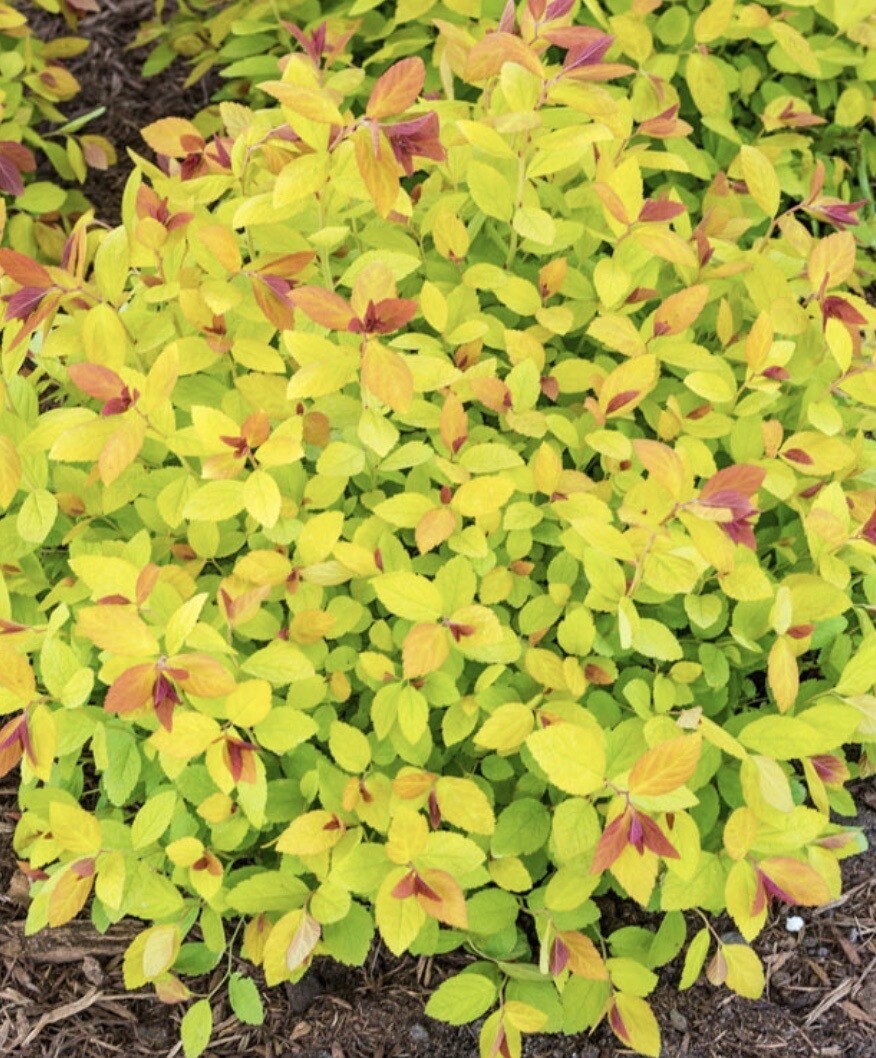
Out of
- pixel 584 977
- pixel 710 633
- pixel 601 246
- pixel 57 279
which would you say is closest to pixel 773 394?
pixel 710 633

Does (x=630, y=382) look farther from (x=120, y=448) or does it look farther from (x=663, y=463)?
(x=120, y=448)

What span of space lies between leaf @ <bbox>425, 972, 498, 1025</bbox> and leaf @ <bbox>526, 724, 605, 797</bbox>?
1.40ft

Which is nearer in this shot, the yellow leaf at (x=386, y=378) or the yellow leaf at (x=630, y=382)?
the yellow leaf at (x=386, y=378)

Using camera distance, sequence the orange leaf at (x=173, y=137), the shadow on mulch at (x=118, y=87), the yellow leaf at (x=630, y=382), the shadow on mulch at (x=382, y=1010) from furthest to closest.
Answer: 1. the shadow on mulch at (x=118, y=87)
2. the orange leaf at (x=173, y=137)
3. the shadow on mulch at (x=382, y=1010)
4. the yellow leaf at (x=630, y=382)

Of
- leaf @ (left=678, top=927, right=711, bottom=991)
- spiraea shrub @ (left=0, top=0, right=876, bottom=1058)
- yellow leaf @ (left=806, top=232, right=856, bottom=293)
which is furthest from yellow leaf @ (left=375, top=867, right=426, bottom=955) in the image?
yellow leaf @ (left=806, top=232, right=856, bottom=293)

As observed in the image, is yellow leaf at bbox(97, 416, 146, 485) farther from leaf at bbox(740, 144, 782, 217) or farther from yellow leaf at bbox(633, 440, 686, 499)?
leaf at bbox(740, 144, 782, 217)

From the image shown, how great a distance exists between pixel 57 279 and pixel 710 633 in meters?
1.14

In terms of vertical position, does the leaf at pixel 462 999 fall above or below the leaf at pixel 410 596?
below

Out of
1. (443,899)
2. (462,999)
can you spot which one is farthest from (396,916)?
(462,999)

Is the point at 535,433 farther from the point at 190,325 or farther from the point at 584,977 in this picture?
the point at 584,977

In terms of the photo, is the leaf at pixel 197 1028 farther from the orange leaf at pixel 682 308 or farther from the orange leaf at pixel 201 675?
the orange leaf at pixel 682 308

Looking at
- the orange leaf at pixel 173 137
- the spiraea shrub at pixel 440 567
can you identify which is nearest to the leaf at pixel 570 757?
the spiraea shrub at pixel 440 567

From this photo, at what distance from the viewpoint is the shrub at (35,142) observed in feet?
8.69

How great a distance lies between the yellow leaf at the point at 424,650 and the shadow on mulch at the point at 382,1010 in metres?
0.65
